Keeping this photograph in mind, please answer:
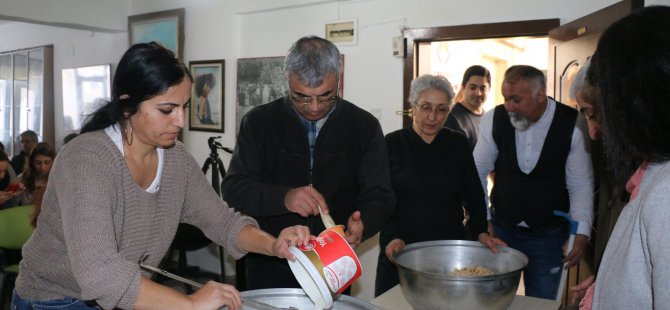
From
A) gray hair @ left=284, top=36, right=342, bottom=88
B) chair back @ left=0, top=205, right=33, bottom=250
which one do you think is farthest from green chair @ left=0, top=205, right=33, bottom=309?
gray hair @ left=284, top=36, right=342, bottom=88

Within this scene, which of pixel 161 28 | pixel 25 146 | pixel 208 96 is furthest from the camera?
pixel 25 146

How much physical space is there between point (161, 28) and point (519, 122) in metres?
3.68

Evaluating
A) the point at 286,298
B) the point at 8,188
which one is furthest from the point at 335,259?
the point at 8,188

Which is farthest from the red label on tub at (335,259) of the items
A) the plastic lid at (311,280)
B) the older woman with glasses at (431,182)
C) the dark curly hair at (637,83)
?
the older woman with glasses at (431,182)

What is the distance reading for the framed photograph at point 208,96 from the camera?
493 cm

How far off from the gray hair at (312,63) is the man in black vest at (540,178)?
1.21 metres

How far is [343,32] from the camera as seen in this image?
423cm

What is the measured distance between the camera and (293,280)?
202cm

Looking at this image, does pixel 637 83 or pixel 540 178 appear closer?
pixel 637 83

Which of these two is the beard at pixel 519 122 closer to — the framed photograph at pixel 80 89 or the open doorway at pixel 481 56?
the open doorway at pixel 481 56

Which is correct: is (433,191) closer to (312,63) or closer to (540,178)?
(540,178)

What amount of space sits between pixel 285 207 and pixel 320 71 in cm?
45

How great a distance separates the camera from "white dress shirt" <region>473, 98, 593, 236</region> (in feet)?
8.51

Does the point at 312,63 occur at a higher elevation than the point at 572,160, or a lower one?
higher
